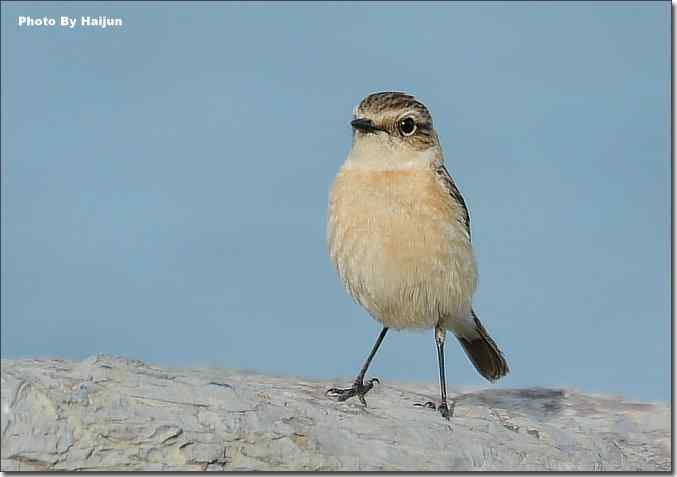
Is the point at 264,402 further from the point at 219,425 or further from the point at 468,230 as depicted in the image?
the point at 468,230

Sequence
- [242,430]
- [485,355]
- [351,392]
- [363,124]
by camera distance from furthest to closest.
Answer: [485,355] → [351,392] → [363,124] → [242,430]

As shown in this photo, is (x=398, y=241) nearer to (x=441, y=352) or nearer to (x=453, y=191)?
(x=453, y=191)

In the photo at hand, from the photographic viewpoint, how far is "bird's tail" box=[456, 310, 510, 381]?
23.1 ft

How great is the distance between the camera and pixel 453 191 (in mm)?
6219

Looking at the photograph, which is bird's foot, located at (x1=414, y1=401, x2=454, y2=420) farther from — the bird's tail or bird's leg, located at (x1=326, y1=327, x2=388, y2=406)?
the bird's tail

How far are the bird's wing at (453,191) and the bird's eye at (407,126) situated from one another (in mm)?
305

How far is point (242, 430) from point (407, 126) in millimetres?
1959

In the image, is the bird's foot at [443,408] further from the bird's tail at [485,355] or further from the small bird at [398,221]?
the bird's tail at [485,355]

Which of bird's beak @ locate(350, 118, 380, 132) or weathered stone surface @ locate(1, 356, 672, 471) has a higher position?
bird's beak @ locate(350, 118, 380, 132)

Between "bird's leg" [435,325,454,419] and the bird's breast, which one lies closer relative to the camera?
the bird's breast

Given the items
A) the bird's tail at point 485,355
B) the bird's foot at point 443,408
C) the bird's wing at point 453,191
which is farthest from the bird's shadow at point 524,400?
the bird's wing at point 453,191

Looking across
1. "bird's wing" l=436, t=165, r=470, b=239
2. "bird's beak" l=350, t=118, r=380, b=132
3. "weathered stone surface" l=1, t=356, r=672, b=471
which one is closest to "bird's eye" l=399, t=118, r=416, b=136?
"bird's beak" l=350, t=118, r=380, b=132

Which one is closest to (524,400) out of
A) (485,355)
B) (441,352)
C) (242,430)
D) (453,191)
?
(485,355)

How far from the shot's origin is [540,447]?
20.0 feet
